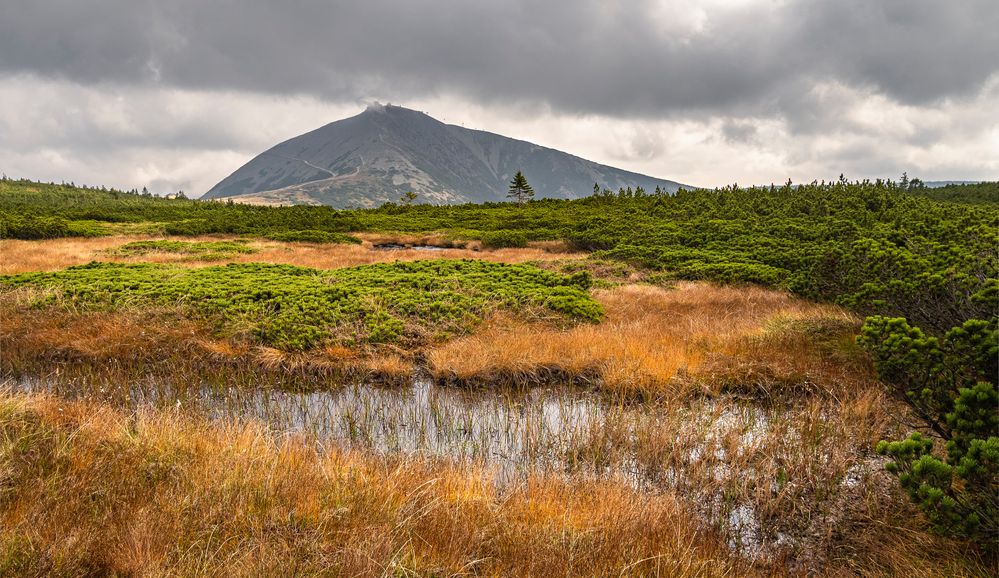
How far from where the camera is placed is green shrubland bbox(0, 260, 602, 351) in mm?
10422

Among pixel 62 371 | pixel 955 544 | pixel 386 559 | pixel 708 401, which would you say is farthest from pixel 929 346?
pixel 62 371

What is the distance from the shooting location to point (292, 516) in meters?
3.85

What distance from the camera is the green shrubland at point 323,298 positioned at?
1042 cm

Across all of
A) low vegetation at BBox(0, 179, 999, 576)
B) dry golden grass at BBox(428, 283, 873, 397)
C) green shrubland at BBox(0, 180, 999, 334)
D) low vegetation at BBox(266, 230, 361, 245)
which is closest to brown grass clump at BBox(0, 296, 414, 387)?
low vegetation at BBox(0, 179, 999, 576)

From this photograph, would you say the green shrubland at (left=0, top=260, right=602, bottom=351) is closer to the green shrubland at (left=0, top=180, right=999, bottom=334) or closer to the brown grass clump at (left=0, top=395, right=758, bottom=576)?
the brown grass clump at (left=0, top=395, right=758, bottom=576)

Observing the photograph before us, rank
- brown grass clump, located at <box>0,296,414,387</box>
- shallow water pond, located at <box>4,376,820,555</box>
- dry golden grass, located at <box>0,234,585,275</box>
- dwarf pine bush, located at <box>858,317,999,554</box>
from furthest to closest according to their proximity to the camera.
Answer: dry golden grass, located at <box>0,234,585,275</box>, brown grass clump, located at <box>0,296,414,387</box>, shallow water pond, located at <box>4,376,820,555</box>, dwarf pine bush, located at <box>858,317,999,554</box>

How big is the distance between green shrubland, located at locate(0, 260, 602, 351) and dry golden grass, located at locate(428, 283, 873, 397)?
1133 millimetres

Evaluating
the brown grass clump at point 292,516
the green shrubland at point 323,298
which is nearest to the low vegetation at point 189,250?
the green shrubland at point 323,298

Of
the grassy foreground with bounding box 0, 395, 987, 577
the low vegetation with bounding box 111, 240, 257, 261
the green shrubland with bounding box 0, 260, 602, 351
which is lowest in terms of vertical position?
the grassy foreground with bounding box 0, 395, 987, 577

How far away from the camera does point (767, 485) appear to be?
4.93 m

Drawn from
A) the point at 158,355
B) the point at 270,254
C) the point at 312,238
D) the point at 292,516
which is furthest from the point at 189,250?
the point at 292,516

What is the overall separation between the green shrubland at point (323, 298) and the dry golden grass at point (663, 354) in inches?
44.6

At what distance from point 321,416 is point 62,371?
19.4ft

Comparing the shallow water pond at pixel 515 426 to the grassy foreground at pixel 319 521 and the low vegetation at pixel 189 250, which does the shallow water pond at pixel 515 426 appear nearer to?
the grassy foreground at pixel 319 521
